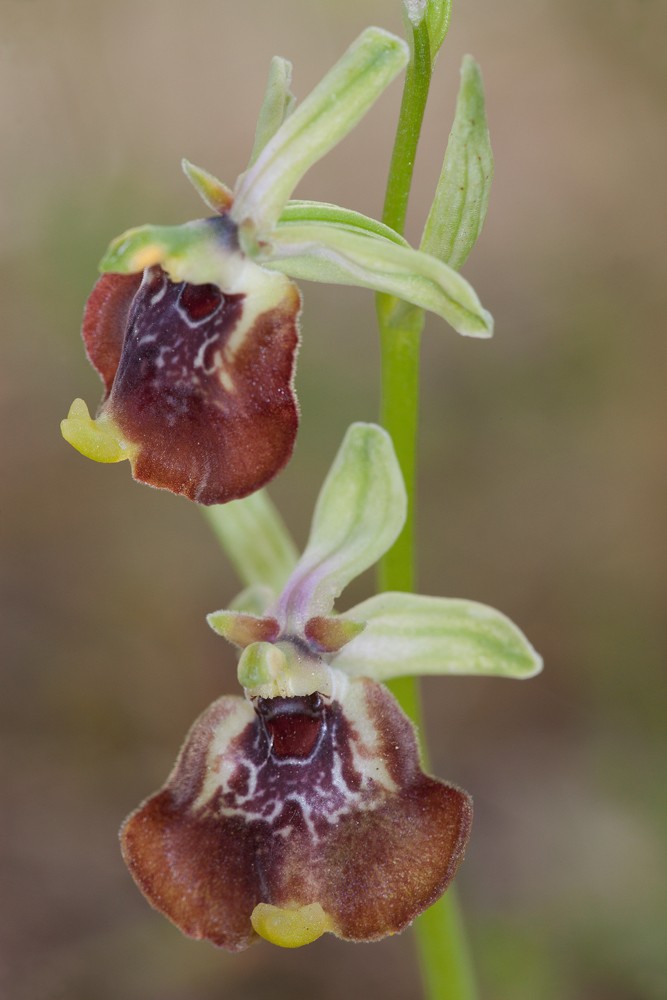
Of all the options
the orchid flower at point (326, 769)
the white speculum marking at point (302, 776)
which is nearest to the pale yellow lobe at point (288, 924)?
the orchid flower at point (326, 769)

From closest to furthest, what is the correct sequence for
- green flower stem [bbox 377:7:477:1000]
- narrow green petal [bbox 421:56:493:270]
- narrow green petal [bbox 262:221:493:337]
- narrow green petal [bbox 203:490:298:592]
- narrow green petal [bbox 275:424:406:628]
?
narrow green petal [bbox 262:221:493:337] < narrow green petal [bbox 421:56:493:270] < green flower stem [bbox 377:7:477:1000] < narrow green petal [bbox 275:424:406:628] < narrow green petal [bbox 203:490:298:592]

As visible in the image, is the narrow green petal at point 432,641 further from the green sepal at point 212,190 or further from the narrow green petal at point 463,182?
the green sepal at point 212,190

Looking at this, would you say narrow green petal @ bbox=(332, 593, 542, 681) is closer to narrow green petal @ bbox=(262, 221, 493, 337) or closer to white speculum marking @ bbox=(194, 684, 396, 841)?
white speculum marking @ bbox=(194, 684, 396, 841)

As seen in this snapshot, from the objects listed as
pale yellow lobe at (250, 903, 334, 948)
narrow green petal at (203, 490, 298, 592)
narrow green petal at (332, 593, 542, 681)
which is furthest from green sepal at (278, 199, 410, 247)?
pale yellow lobe at (250, 903, 334, 948)

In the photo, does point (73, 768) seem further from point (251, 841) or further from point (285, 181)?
point (285, 181)

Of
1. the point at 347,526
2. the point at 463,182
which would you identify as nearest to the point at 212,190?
the point at 463,182

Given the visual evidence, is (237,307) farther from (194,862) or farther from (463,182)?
(194,862)
